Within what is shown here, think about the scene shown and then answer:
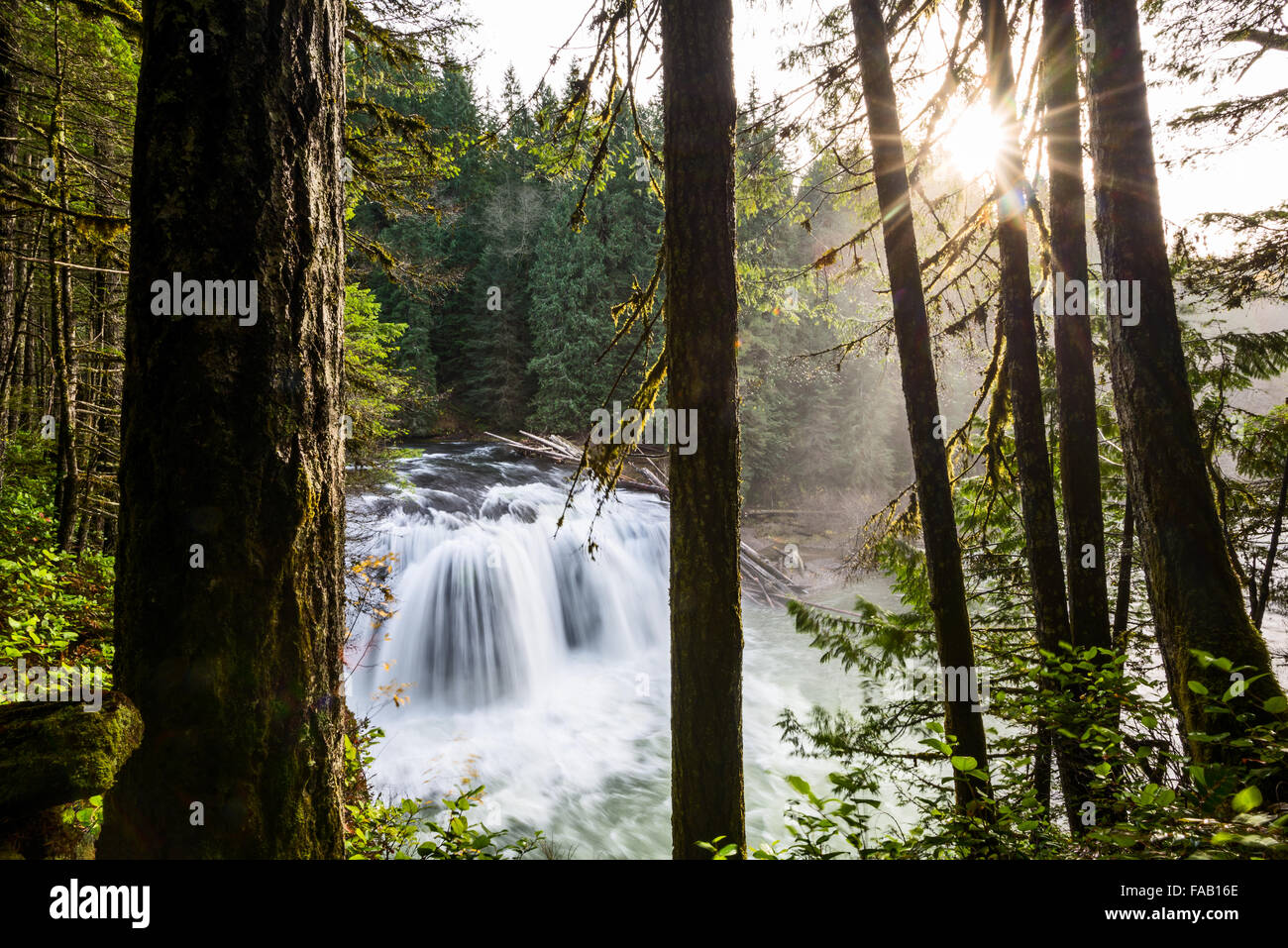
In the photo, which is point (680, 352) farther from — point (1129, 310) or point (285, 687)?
point (1129, 310)

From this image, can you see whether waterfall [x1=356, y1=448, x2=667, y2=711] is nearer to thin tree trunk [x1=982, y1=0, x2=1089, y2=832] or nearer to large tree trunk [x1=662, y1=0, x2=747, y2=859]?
thin tree trunk [x1=982, y1=0, x2=1089, y2=832]

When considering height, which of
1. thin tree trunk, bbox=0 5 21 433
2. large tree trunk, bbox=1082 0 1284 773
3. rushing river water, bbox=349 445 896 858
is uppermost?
thin tree trunk, bbox=0 5 21 433

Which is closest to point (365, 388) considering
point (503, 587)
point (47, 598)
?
point (47, 598)

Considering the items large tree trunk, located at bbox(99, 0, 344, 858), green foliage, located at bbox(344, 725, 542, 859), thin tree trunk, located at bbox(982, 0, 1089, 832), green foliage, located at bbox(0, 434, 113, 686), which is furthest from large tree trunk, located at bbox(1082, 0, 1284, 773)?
green foliage, located at bbox(0, 434, 113, 686)

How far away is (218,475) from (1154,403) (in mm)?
4530

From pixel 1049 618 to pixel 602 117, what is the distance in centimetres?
519

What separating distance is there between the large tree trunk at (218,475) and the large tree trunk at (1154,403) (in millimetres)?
4239

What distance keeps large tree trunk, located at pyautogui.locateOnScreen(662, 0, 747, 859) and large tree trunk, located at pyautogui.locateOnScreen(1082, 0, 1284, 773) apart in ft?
A: 8.01

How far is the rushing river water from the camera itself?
8383mm

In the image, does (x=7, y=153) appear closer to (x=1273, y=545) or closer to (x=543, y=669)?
(x=543, y=669)

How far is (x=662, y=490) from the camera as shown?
758 inches

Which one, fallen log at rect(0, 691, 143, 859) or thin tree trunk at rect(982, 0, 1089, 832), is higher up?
thin tree trunk at rect(982, 0, 1089, 832)
